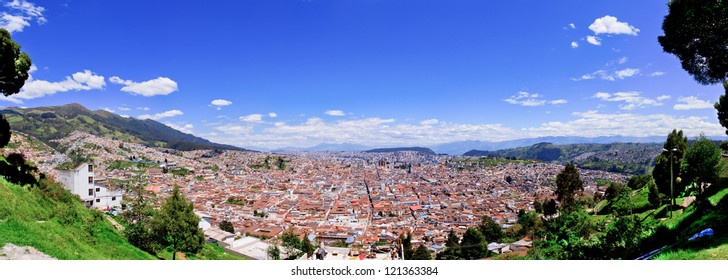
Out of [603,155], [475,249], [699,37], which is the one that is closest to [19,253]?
[699,37]

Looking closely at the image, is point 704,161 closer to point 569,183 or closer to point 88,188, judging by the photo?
point 569,183

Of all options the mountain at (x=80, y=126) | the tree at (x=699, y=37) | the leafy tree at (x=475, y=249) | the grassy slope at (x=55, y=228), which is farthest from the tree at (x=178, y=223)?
the mountain at (x=80, y=126)

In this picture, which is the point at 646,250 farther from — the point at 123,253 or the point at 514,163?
the point at 514,163

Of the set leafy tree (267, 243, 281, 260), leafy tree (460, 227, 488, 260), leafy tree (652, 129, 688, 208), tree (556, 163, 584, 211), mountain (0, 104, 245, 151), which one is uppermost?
mountain (0, 104, 245, 151)

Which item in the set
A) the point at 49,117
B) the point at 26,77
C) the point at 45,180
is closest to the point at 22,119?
the point at 49,117

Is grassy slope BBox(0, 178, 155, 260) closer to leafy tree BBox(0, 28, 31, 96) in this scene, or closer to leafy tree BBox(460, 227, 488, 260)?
leafy tree BBox(0, 28, 31, 96)

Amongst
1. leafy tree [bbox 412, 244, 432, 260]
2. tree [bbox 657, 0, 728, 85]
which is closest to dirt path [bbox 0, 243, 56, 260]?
tree [bbox 657, 0, 728, 85]
